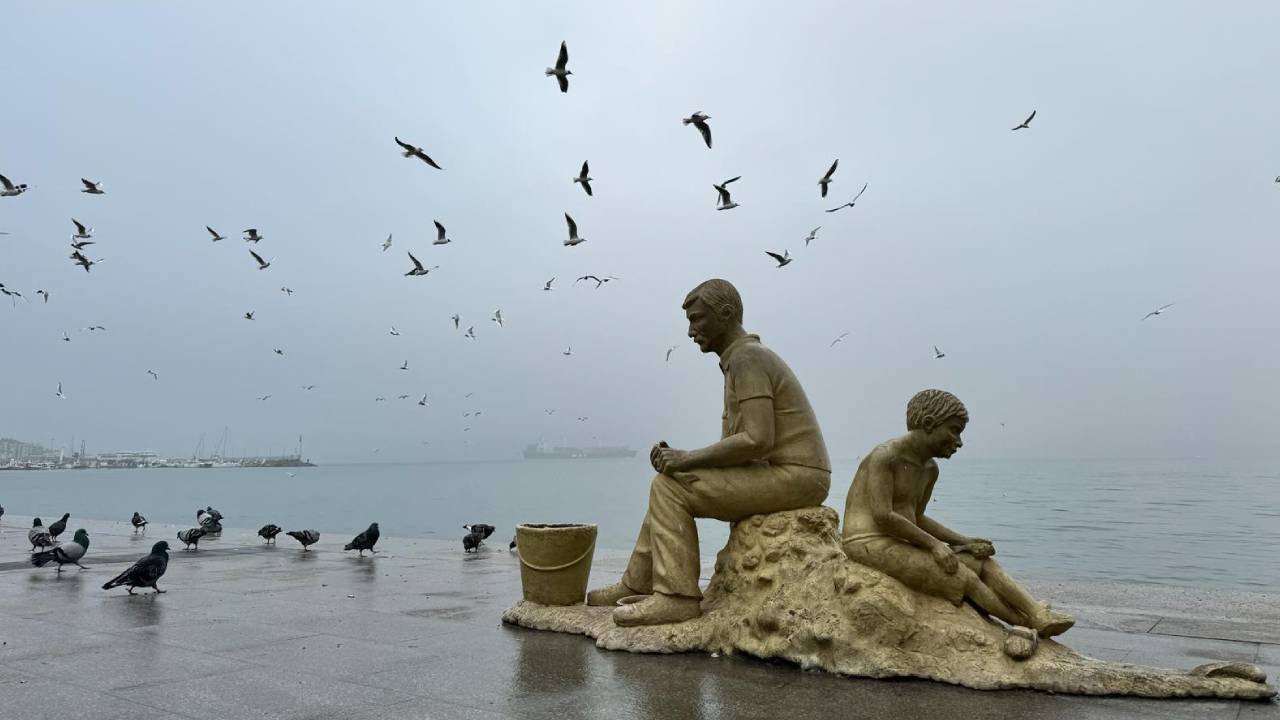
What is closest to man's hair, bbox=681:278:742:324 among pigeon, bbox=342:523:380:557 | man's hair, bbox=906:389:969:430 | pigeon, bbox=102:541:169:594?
man's hair, bbox=906:389:969:430

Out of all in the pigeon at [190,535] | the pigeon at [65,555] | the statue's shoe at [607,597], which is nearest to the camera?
the statue's shoe at [607,597]

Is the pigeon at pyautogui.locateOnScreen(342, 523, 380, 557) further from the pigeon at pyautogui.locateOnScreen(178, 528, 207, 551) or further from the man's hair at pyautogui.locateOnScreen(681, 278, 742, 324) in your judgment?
the man's hair at pyautogui.locateOnScreen(681, 278, 742, 324)

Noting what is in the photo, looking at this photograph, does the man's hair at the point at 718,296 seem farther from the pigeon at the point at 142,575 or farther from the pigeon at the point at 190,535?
the pigeon at the point at 190,535

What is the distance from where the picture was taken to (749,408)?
20.0 ft

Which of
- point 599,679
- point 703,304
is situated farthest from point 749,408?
point 599,679

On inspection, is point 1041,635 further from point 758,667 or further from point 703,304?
point 703,304

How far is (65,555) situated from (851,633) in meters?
10.1

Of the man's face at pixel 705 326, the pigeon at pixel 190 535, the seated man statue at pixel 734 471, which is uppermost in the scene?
the man's face at pixel 705 326

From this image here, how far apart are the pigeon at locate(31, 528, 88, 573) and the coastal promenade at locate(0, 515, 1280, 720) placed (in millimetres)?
1188

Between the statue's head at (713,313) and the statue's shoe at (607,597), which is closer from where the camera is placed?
the statue's head at (713,313)

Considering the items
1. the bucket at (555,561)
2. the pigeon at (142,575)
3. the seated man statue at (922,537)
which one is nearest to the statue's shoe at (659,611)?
the bucket at (555,561)

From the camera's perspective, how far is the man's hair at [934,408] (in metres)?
5.51

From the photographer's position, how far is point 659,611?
19.6 feet

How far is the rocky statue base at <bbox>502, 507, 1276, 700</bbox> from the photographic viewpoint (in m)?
4.82
